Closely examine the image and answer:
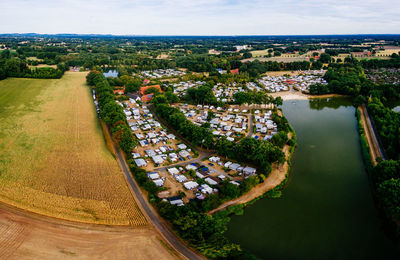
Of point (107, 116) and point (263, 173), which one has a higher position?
point (107, 116)

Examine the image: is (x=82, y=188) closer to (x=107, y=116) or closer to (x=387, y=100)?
(x=107, y=116)

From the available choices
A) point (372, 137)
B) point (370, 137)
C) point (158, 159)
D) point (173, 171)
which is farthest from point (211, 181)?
point (372, 137)

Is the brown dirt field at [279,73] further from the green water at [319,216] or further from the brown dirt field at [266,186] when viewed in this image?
the brown dirt field at [266,186]

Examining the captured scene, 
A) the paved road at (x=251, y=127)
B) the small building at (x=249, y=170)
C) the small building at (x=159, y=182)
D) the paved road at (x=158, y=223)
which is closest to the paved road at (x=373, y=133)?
the paved road at (x=251, y=127)

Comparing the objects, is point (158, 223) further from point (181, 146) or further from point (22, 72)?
point (22, 72)

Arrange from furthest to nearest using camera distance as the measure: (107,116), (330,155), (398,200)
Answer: (107,116) → (330,155) → (398,200)

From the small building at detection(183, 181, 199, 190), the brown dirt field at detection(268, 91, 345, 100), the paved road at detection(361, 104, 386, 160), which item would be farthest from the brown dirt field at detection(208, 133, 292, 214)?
the brown dirt field at detection(268, 91, 345, 100)

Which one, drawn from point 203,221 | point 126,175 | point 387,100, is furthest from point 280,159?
point 387,100
